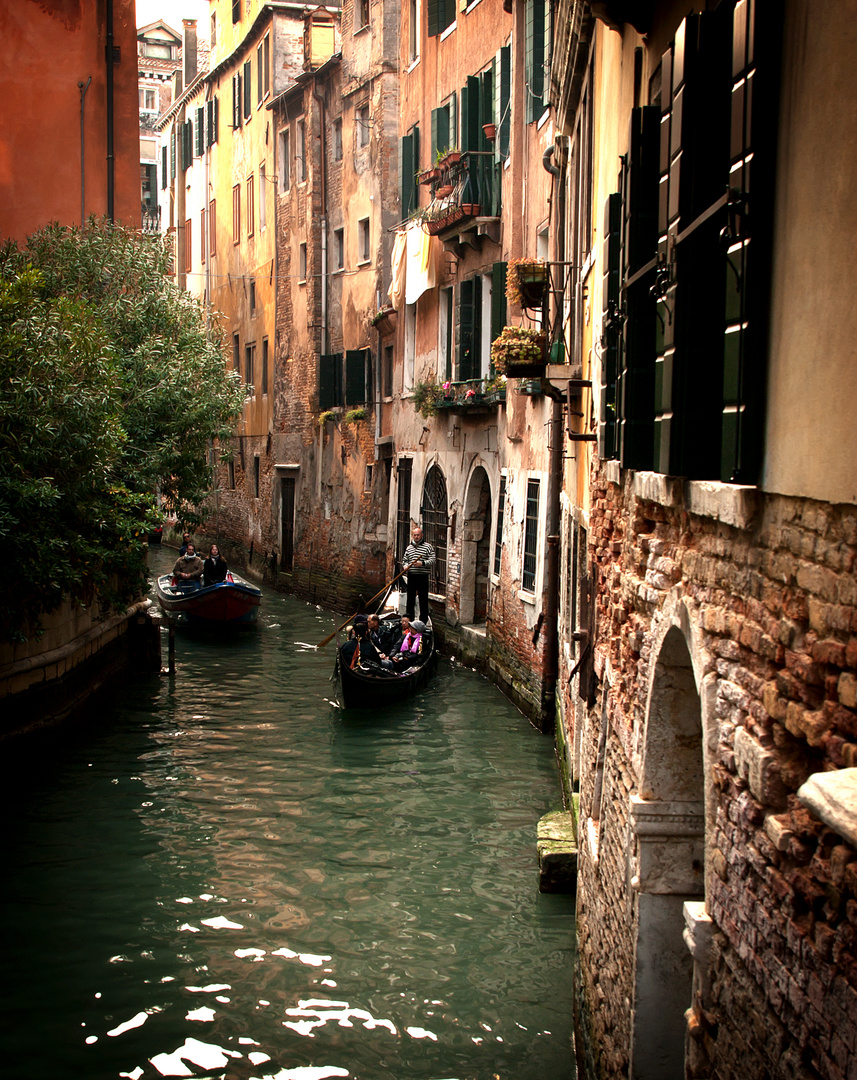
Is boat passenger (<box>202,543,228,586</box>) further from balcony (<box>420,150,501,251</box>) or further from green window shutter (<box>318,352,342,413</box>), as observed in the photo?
balcony (<box>420,150,501,251</box>)

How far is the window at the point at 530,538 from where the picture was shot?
516 inches

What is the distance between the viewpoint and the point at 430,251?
1736 centimetres

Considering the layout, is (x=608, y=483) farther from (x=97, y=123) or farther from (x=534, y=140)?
(x=97, y=123)

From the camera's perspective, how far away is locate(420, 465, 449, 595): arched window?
17.7 meters

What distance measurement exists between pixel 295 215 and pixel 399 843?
744 inches

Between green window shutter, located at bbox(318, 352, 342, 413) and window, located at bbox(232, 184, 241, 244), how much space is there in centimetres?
847

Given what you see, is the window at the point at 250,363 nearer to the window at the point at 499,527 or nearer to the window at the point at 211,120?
the window at the point at 211,120

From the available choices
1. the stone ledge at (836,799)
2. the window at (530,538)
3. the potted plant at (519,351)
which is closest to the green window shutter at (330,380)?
the window at (530,538)

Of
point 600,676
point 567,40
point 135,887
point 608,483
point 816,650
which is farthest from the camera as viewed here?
point 567,40

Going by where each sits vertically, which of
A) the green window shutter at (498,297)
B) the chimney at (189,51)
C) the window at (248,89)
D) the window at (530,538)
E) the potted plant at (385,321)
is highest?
the chimney at (189,51)

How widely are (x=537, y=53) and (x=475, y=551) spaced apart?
6741mm

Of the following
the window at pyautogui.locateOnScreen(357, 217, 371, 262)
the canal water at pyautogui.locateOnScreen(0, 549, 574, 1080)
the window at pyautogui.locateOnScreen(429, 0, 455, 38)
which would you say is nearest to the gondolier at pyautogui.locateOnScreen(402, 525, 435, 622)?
the canal water at pyautogui.locateOnScreen(0, 549, 574, 1080)

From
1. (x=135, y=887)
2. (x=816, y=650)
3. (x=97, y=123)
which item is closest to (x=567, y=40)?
(x=135, y=887)

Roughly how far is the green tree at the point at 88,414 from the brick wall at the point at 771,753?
7.02 meters
